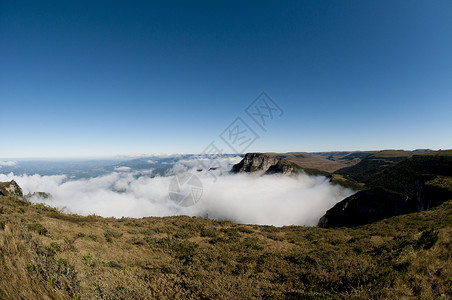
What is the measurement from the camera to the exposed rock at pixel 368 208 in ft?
181

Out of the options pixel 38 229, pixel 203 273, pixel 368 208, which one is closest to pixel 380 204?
pixel 368 208

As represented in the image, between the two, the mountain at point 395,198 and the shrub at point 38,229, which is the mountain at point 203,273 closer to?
the shrub at point 38,229

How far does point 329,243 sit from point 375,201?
62.0 meters

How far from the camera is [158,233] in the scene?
20078mm

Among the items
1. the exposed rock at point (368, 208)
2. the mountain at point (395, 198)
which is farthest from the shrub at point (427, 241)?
the exposed rock at point (368, 208)

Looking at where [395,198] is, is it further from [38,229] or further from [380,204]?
[38,229]

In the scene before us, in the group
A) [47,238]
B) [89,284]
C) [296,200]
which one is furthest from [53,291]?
[296,200]

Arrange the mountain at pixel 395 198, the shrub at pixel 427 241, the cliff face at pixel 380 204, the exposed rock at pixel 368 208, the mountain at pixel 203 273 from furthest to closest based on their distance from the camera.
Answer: the exposed rock at pixel 368 208
the mountain at pixel 395 198
the cliff face at pixel 380 204
the shrub at pixel 427 241
the mountain at pixel 203 273

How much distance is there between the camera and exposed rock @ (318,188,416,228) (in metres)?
55.0

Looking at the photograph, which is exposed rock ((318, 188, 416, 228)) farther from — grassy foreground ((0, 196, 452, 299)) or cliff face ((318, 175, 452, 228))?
grassy foreground ((0, 196, 452, 299))

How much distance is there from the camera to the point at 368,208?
62531 millimetres

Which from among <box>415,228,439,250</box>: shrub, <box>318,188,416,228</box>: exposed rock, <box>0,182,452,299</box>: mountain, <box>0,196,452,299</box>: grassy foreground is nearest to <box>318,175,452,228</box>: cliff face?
<box>318,188,416,228</box>: exposed rock

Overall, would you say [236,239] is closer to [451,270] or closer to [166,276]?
[166,276]

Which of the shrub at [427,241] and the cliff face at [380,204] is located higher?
the shrub at [427,241]
